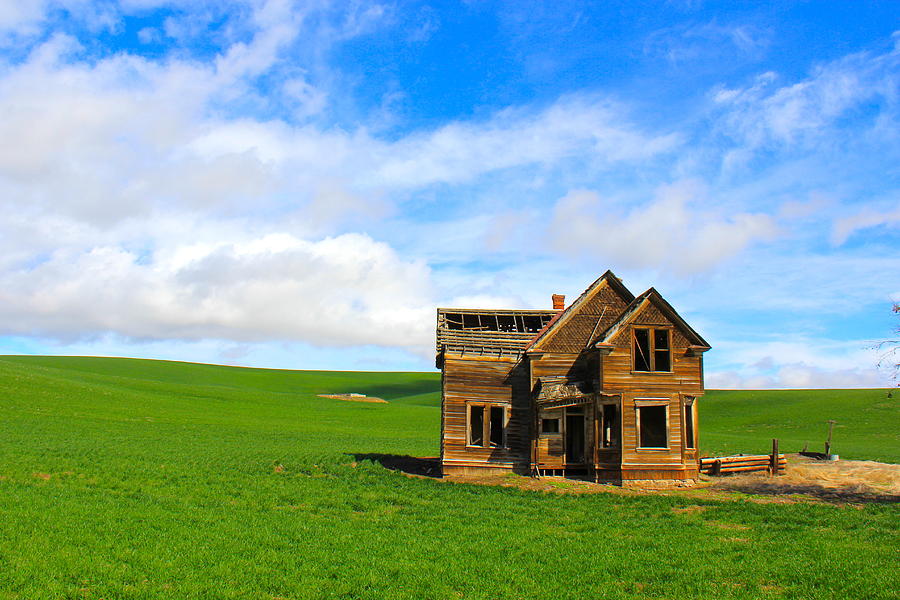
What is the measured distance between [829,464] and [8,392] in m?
61.4

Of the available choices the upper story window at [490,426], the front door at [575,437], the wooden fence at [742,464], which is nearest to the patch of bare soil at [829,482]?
the wooden fence at [742,464]

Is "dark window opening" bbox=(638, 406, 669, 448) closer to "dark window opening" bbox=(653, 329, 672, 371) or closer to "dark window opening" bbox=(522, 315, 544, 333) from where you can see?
"dark window opening" bbox=(653, 329, 672, 371)

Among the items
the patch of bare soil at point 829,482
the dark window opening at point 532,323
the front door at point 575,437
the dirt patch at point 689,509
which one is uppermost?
the dark window opening at point 532,323

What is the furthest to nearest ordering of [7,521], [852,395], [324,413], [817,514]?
[852,395]
[324,413]
[817,514]
[7,521]

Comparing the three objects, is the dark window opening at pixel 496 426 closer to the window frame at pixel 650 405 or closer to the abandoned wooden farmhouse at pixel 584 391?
the abandoned wooden farmhouse at pixel 584 391

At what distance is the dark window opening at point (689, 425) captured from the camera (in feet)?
99.8

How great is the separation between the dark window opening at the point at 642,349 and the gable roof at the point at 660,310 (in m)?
0.94

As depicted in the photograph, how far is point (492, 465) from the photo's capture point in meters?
31.2

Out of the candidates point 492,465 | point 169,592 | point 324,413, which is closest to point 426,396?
point 324,413

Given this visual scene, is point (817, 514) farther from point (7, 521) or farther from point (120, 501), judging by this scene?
point (7, 521)

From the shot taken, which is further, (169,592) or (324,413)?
(324,413)

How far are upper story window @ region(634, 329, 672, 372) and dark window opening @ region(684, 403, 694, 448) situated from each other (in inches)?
85.7

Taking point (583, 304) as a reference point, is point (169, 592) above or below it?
below

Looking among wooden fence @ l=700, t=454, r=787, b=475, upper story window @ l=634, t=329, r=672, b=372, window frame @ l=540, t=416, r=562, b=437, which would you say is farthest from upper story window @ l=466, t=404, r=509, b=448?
wooden fence @ l=700, t=454, r=787, b=475
